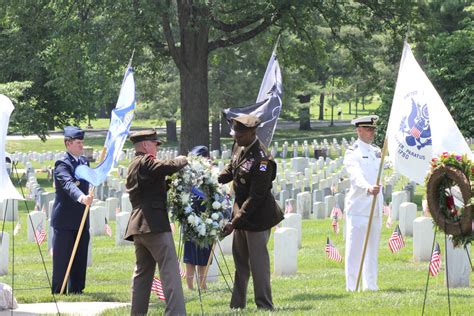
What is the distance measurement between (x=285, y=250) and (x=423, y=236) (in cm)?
237

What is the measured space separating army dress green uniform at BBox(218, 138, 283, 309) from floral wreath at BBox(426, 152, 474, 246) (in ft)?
5.91

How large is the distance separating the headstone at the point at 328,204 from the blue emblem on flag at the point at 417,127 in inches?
531

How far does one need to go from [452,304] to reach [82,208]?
14.1 feet

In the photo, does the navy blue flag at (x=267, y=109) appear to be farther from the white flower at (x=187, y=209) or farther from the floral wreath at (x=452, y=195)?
the floral wreath at (x=452, y=195)

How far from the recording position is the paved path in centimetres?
1119

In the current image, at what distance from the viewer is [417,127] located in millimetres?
11625

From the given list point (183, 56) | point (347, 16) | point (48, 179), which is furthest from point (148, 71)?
point (48, 179)

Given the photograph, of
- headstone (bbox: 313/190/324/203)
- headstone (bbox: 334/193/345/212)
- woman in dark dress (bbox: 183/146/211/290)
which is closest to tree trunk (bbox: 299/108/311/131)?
headstone (bbox: 313/190/324/203)

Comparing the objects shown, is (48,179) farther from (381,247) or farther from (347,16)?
(381,247)

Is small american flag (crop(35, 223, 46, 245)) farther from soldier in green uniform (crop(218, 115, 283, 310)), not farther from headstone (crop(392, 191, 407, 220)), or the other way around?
soldier in green uniform (crop(218, 115, 283, 310))

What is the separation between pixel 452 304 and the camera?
10.7 metres

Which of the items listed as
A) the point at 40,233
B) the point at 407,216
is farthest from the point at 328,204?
the point at 40,233

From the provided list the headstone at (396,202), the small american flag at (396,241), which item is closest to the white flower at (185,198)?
the small american flag at (396,241)

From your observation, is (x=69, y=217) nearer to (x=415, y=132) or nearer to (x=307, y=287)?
(x=307, y=287)
